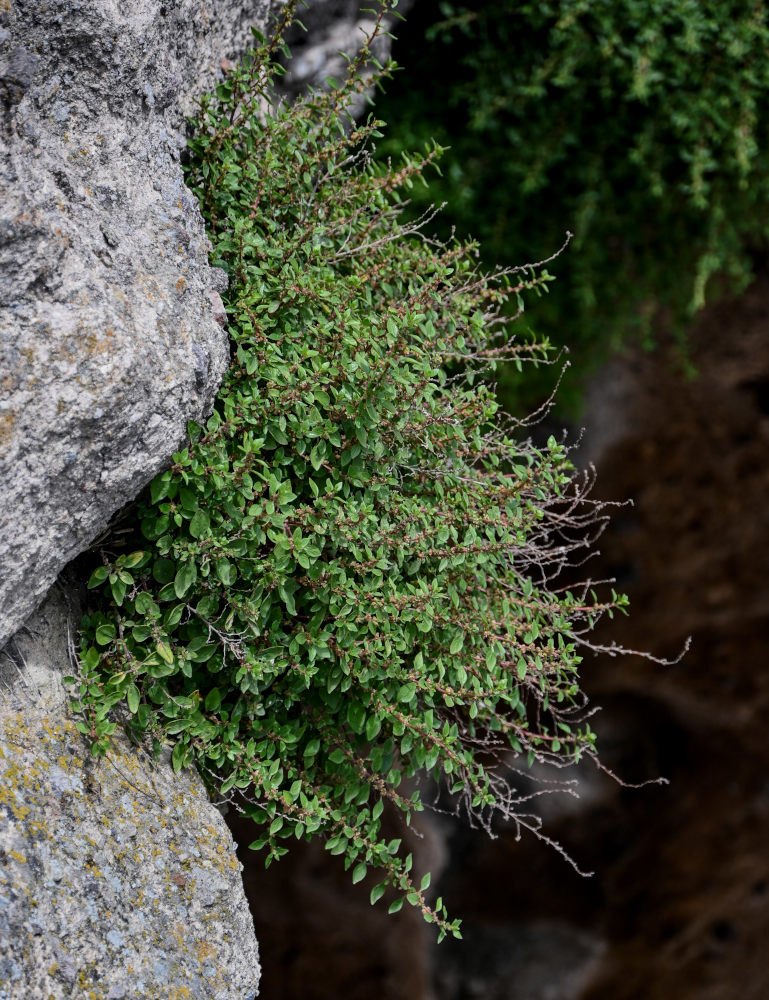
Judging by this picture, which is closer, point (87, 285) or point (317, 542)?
point (87, 285)

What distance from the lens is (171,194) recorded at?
1.62 m

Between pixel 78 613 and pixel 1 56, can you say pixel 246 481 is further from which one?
pixel 1 56

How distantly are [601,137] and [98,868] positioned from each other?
3127 mm

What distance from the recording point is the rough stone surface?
135 cm

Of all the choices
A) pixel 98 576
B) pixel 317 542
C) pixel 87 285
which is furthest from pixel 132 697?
pixel 87 285

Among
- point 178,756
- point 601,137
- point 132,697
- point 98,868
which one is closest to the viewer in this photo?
point 98,868

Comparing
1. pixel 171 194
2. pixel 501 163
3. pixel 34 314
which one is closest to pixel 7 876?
pixel 34 314

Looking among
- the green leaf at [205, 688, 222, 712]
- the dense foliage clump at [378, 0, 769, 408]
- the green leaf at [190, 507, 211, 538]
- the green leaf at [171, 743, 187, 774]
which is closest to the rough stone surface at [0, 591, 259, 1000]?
the green leaf at [171, 743, 187, 774]

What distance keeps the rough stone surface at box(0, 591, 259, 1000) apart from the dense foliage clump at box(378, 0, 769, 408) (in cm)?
243

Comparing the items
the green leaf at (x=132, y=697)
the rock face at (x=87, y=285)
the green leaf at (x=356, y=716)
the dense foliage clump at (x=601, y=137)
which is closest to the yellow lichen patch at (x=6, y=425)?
the rock face at (x=87, y=285)

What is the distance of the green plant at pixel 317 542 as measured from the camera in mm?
1610

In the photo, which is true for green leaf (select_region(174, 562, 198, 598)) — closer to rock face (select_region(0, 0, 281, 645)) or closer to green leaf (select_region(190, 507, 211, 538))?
green leaf (select_region(190, 507, 211, 538))

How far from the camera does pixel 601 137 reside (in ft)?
11.0

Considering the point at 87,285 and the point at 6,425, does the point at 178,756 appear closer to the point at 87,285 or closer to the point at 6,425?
the point at 6,425
